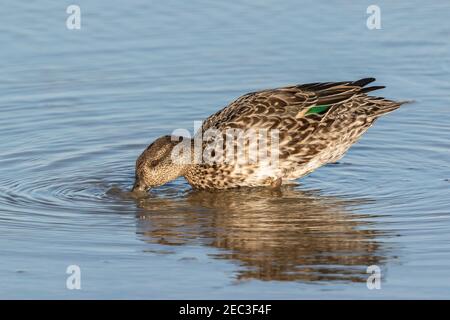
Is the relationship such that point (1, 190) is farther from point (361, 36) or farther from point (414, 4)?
point (414, 4)

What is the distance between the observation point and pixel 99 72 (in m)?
15.4

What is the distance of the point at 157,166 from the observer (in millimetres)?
11781

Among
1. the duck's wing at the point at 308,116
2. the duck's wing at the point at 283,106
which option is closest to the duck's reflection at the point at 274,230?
the duck's wing at the point at 308,116

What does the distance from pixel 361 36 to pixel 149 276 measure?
8.01 meters

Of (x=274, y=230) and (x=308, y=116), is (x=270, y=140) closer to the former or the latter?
(x=308, y=116)

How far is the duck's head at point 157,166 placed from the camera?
11727mm

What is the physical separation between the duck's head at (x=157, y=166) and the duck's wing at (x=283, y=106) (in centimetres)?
46

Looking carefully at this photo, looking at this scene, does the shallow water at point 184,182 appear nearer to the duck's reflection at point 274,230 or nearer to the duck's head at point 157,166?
the duck's reflection at point 274,230

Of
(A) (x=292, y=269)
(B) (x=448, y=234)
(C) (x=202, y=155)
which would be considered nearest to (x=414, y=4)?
(C) (x=202, y=155)

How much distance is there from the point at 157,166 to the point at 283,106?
143cm

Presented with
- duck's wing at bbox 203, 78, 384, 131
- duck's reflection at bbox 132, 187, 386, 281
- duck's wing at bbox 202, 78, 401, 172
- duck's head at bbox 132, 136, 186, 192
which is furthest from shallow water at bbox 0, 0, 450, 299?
duck's wing at bbox 203, 78, 384, 131

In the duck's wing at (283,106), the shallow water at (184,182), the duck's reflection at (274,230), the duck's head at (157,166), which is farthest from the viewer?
the duck's head at (157,166)

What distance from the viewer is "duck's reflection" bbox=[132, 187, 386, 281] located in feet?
30.5
